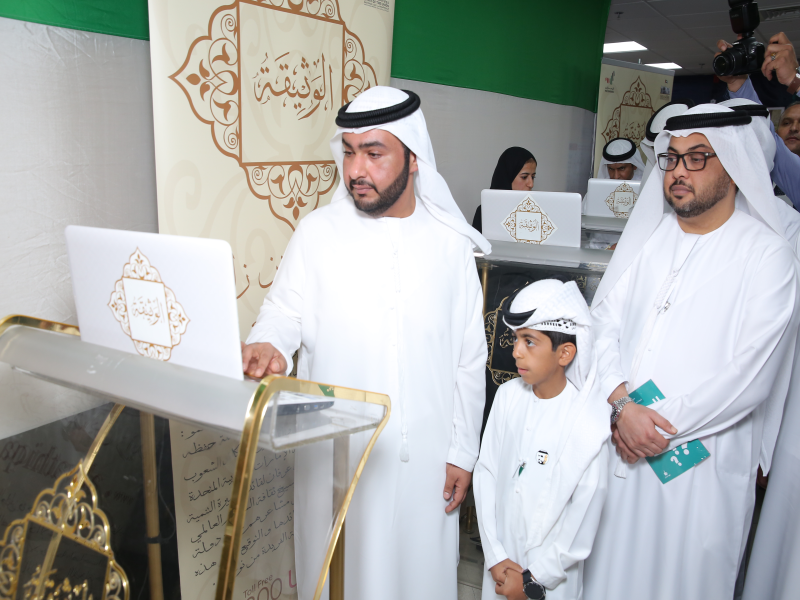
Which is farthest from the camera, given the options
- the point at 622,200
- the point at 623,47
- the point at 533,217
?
the point at 623,47

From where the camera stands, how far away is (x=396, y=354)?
173 centimetres

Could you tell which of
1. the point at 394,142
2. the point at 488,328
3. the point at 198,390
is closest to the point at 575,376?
the point at 488,328

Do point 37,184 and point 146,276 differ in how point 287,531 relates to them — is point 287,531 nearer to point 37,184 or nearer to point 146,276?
point 146,276

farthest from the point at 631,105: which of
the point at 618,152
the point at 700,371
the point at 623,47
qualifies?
the point at 700,371

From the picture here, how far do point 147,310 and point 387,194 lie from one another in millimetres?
941

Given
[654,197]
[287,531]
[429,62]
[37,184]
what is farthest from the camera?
[429,62]

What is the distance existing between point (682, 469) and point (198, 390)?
1.48m

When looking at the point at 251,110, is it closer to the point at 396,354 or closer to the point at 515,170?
the point at 396,354

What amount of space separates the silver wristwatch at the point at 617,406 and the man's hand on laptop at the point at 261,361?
1026 mm

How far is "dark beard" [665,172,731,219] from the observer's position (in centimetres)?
178

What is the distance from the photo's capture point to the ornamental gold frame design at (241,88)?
1752mm

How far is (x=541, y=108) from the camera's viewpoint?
4984 mm

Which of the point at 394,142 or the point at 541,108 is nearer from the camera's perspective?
the point at 394,142

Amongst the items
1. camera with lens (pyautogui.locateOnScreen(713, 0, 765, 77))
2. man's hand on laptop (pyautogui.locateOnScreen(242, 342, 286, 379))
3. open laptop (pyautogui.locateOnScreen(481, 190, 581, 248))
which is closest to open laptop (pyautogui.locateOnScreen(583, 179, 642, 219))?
open laptop (pyautogui.locateOnScreen(481, 190, 581, 248))
